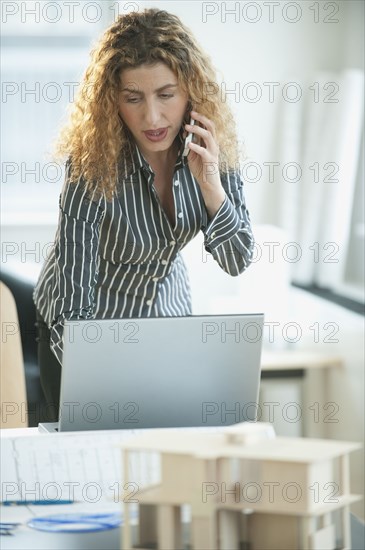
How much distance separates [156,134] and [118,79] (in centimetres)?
16

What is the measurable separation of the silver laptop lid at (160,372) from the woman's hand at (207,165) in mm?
519

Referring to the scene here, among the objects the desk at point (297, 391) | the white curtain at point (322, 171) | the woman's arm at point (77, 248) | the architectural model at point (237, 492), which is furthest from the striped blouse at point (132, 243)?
the white curtain at point (322, 171)

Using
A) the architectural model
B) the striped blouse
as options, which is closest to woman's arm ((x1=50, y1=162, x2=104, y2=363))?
the striped blouse

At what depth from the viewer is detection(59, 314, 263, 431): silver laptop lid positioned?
1.52m

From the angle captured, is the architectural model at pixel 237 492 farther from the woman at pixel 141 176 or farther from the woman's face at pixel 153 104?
the woman's face at pixel 153 104

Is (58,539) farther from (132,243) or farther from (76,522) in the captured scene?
(132,243)

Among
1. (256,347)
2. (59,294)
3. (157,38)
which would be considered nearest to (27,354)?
(59,294)

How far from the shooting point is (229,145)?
88.0 inches

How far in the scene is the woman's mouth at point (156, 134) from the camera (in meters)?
1.98

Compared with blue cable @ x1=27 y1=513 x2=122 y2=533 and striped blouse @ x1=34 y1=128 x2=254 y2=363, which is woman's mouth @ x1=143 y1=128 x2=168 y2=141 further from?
blue cable @ x1=27 y1=513 x2=122 y2=533

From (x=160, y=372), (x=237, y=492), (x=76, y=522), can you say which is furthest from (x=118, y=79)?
(x=237, y=492)

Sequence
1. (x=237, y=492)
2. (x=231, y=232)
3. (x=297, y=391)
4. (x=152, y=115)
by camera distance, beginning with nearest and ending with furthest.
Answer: (x=237, y=492), (x=152, y=115), (x=231, y=232), (x=297, y=391)

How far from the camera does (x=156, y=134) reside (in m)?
1.98

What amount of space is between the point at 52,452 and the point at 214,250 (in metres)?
0.76
